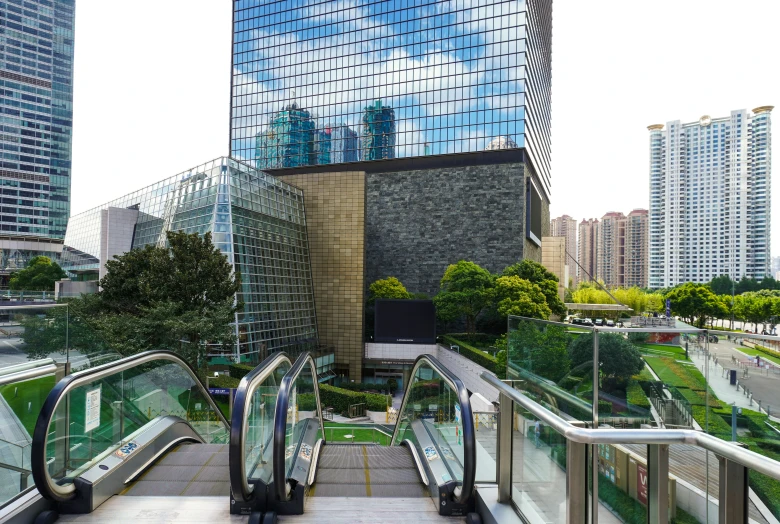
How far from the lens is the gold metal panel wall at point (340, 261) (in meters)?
34.9

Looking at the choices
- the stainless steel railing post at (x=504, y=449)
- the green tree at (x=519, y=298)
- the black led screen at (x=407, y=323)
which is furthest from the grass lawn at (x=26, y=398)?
the green tree at (x=519, y=298)

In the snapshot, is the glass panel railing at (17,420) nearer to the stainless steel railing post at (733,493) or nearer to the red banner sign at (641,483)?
the red banner sign at (641,483)

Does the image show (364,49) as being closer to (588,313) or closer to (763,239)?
(588,313)

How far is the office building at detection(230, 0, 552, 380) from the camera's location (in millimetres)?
35906

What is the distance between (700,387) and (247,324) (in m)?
27.7

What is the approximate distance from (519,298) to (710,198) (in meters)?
46.0

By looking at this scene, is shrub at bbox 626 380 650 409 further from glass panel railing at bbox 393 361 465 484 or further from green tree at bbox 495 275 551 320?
green tree at bbox 495 275 551 320

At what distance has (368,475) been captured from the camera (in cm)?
464

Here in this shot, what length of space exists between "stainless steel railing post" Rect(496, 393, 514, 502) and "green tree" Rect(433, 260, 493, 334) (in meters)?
31.6

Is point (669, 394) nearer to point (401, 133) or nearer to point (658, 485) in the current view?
point (658, 485)

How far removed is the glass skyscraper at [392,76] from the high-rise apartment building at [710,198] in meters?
24.4

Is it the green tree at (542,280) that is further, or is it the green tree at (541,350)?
the green tree at (542,280)

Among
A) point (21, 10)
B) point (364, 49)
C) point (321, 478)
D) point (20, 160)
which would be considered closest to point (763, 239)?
point (364, 49)

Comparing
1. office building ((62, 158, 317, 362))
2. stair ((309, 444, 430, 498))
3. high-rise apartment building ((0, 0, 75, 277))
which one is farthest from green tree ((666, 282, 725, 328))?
high-rise apartment building ((0, 0, 75, 277))
